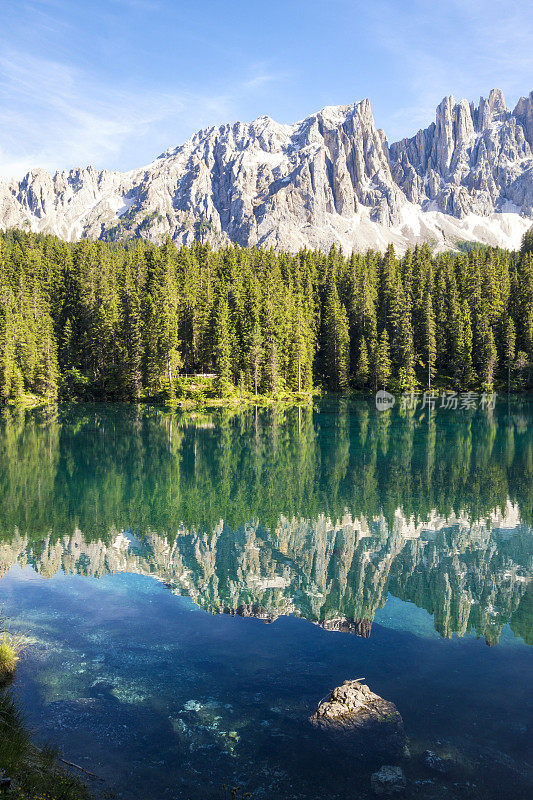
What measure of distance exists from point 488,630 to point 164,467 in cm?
2414

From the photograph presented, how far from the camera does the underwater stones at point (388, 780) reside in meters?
7.48

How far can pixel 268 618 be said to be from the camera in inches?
529

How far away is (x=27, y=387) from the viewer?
8194 cm

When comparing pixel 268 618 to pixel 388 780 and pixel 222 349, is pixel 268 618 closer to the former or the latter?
pixel 388 780

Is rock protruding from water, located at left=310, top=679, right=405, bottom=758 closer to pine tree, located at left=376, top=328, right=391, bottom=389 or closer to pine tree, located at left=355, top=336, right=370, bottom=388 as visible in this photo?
pine tree, located at left=376, top=328, right=391, bottom=389

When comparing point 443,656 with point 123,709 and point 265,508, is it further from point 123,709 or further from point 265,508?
point 265,508

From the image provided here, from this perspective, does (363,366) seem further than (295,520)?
Yes

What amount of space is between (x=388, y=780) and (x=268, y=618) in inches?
237

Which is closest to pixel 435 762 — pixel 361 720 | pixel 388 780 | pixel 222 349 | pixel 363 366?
pixel 388 780

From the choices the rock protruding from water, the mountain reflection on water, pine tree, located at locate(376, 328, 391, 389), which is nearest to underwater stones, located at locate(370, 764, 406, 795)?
the rock protruding from water

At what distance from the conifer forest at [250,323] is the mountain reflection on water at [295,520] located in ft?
127

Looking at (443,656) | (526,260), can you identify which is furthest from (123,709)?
(526,260)

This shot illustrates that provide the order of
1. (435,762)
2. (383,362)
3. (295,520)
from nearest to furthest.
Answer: (435,762), (295,520), (383,362)

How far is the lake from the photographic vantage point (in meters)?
8.22
